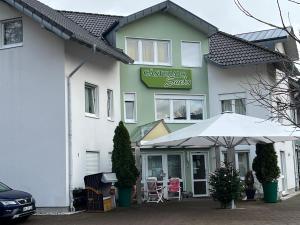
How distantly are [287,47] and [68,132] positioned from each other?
1479cm

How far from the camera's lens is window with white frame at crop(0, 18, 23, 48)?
56.7 ft

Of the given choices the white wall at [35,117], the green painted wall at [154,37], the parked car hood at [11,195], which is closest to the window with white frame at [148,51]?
the green painted wall at [154,37]

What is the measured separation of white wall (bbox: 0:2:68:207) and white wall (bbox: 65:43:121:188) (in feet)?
1.89

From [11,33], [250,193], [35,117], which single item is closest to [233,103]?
[250,193]

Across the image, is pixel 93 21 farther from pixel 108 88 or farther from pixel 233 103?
pixel 233 103

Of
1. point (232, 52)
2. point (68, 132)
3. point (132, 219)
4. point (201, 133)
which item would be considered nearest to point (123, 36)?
point (232, 52)

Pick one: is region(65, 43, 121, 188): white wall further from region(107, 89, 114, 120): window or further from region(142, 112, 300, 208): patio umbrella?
region(142, 112, 300, 208): patio umbrella

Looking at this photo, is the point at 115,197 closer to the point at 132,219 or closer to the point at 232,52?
the point at 132,219

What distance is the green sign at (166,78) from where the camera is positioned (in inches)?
832

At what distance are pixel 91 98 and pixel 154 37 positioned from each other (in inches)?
188

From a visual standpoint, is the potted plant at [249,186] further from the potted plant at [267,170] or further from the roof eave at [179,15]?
the roof eave at [179,15]

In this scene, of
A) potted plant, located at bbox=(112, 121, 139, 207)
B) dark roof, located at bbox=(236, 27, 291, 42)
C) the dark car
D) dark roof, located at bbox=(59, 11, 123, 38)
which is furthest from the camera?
dark roof, located at bbox=(236, 27, 291, 42)

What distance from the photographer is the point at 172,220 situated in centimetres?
1320

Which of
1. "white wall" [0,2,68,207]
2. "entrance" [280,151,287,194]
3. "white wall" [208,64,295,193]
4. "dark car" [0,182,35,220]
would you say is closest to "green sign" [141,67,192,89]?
"white wall" [208,64,295,193]
